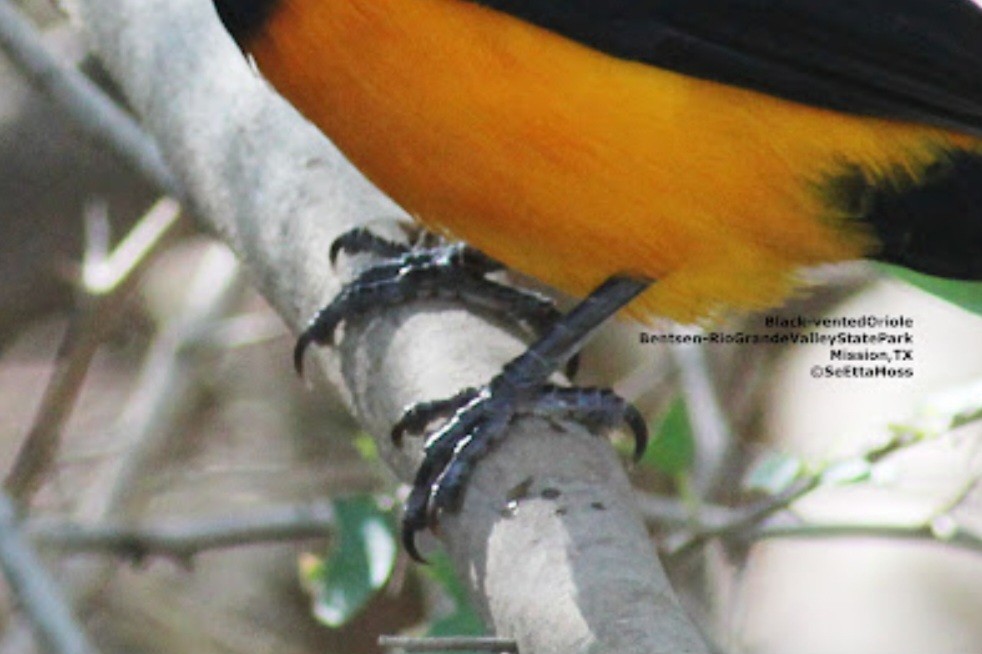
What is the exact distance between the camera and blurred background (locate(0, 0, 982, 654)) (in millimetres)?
4113

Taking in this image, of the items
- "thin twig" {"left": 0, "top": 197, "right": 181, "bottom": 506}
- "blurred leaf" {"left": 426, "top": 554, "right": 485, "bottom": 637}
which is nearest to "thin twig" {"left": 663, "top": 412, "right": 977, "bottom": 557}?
"blurred leaf" {"left": 426, "top": 554, "right": 485, "bottom": 637}

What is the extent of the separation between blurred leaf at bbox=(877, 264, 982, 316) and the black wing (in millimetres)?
247

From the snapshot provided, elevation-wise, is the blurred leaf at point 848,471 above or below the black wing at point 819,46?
below

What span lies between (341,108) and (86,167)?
11.6 ft

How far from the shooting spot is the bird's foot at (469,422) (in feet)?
11.4

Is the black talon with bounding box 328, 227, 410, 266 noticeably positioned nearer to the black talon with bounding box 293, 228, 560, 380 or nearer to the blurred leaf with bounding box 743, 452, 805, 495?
the black talon with bounding box 293, 228, 560, 380

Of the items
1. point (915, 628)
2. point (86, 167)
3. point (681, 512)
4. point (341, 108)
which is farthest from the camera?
point (86, 167)

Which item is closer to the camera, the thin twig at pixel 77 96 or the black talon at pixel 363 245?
the black talon at pixel 363 245

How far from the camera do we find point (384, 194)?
3980mm

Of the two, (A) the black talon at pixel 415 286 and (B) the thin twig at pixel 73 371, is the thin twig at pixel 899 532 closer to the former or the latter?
(A) the black talon at pixel 415 286

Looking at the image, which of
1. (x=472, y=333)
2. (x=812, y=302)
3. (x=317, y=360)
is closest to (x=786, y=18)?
(x=472, y=333)

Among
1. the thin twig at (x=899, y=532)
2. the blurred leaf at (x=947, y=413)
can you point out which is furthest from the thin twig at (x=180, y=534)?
the blurred leaf at (x=947, y=413)

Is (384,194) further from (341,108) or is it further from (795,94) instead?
(795,94)

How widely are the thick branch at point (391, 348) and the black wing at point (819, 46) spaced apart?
0.55 meters
